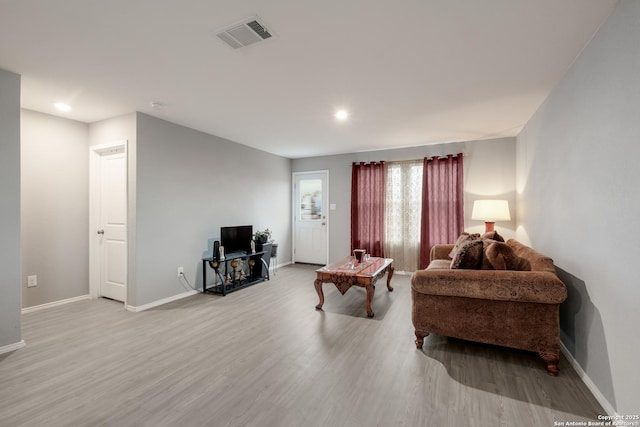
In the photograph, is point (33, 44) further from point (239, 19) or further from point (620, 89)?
point (620, 89)

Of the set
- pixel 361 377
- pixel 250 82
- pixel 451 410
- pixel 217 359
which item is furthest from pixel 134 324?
pixel 451 410

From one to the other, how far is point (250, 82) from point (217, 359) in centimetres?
249

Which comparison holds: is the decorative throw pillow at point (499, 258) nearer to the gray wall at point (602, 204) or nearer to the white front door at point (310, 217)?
the gray wall at point (602, 204)

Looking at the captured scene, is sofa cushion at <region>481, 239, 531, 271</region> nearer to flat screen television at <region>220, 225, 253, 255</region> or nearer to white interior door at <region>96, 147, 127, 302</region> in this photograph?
flat screen television at <region>220, 225, 253, 255</region>

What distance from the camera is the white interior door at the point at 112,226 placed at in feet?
12.4

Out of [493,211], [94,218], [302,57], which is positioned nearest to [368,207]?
[493,211]

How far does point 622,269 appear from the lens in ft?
5.26

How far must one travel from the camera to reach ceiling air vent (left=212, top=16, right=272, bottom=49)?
1.86 m

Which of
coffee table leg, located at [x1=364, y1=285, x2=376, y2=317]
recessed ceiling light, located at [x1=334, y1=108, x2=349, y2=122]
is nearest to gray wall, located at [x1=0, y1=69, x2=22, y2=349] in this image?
recessed ceiling light, located at [x1=334, y1=108, x2=349, y2=122]

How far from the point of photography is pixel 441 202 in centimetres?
505

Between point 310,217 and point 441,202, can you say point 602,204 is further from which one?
point 310,217

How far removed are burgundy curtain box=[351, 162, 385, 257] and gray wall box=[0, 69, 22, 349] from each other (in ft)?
15.3

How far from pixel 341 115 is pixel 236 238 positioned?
2.56 m

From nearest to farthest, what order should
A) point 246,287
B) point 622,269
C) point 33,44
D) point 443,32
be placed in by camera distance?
1. point 622,269
2. point 443,32
3. point 33,44
4. point 246,287
